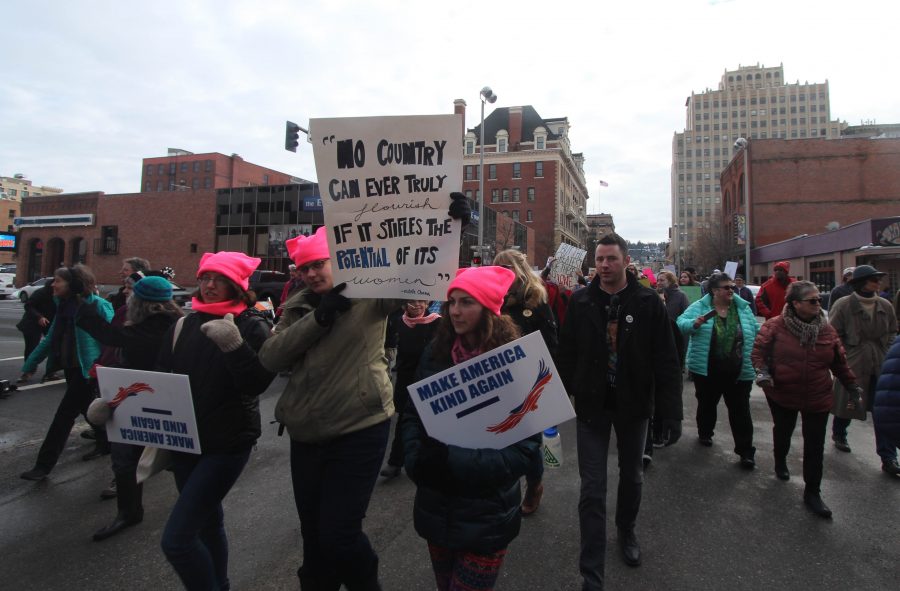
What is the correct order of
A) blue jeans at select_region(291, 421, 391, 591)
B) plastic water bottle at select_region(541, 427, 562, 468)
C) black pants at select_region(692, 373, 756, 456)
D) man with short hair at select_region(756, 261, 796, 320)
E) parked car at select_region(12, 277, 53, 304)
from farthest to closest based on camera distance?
parked car at select_region(12, 277, 53, 304) < man with short hair at select_region(756, 261, 796, 320) < black pants at select_region(692, 373, 756, 456) < plastic water bottle at select_region(541, 427, 562, 468) < blue jeans at select_region(291, 421, 391, 591)

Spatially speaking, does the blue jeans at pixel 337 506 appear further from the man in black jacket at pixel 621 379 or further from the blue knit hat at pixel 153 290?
the blue knit hat at pixel 153 290

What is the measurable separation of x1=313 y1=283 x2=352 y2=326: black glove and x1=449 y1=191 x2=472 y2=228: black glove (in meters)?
0.63

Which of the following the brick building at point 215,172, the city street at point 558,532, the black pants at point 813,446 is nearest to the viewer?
the city street at point 558,532

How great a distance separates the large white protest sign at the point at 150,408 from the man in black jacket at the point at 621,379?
7.32 feet

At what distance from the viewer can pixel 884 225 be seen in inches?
856

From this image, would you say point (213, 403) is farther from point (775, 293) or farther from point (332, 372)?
point (775, 293)

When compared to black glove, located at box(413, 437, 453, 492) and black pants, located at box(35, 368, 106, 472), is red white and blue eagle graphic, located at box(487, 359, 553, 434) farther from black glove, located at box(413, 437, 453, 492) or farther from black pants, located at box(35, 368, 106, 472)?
black pants, located at box(35, 368, 106, 472)

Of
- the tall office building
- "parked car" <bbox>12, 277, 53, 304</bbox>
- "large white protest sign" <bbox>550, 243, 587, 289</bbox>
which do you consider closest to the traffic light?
"large white protest sign" <bbox>550, 243, 587, 289</bbox>

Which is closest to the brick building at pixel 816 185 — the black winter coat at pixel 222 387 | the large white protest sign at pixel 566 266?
the large white protest sign at pixel 566 266

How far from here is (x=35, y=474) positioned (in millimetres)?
4531

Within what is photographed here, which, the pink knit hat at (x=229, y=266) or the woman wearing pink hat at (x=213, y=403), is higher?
the pink knit hat at (x=229, y=266)

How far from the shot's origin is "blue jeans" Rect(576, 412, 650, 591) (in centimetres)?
293

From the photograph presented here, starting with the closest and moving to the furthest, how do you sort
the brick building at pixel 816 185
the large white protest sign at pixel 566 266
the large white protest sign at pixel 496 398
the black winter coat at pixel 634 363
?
the large white protest sign at pixel 496 398 < the black winter coat at pixel 634 363 < the large white protest sign at pixel 566 266 < the brick building at pixel 816 185

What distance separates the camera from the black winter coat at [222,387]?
2477 millimetres
